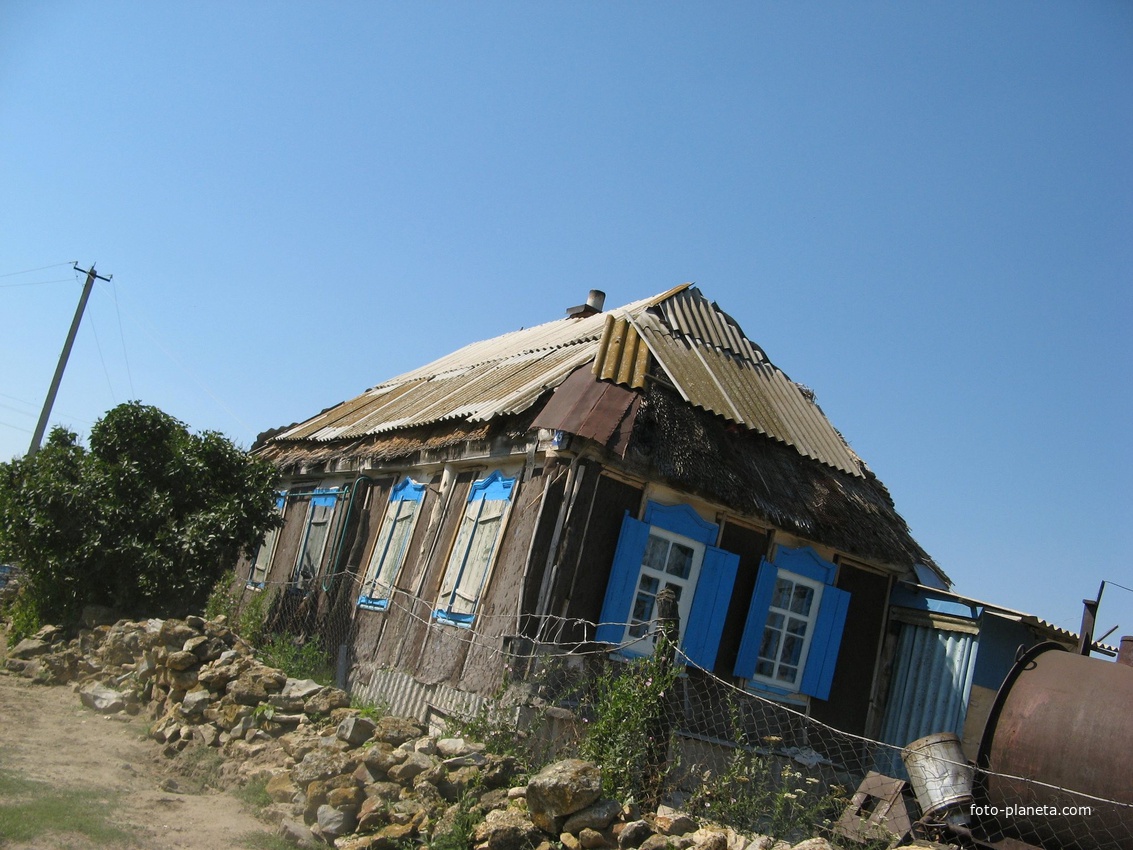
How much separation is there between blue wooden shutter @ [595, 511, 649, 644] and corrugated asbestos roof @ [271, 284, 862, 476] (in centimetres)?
142

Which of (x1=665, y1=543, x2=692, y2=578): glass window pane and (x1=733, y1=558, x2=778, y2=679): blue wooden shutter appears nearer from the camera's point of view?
(x1=665, y1=543, x2=692, y2=578): glass window pane

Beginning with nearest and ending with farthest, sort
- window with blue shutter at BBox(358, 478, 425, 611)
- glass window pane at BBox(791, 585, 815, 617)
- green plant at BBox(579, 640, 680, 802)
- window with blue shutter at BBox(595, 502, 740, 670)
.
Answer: green plant at BBox(579, 640, 680, 802)
window with blue shutter at BBox(595, 502, 740, 670)
glass window pane at BBox(791, 585, 815, 617)
window with blue shutter at BBox(358, 478, 425, 611)

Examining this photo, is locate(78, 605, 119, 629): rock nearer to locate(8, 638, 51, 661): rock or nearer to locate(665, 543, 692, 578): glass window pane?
locate(8, 638, 51, 661): rock

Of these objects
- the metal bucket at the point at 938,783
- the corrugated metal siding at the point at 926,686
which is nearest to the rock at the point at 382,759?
the metal bucket at the point at 938,783

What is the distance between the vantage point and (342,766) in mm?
6684

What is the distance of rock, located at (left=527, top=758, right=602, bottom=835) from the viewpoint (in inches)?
220

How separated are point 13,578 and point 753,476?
1262 centimetres

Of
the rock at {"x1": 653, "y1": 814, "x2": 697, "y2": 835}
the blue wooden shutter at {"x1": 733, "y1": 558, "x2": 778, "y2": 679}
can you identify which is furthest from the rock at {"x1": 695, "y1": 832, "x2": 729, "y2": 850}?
the blue wooden shutter at {"x1": 733, "y1": 558, "x2": 778, "y2": 679}

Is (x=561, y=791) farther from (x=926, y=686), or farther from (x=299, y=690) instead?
(x=926, y=686)

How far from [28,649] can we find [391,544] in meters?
4.31

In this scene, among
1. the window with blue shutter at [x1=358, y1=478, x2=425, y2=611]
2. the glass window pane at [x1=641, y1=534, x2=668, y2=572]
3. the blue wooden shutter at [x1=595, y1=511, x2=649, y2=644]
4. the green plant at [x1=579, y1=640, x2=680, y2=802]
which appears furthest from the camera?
the window with blue shutter at [x1=358, y1=478, x2=425, y2=611]

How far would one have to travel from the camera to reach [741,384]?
11.1 m

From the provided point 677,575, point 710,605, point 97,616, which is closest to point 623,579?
point 677,575

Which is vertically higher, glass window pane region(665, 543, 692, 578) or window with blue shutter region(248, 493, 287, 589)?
Answer: glass window pane region(665, 543, 692, 578)
